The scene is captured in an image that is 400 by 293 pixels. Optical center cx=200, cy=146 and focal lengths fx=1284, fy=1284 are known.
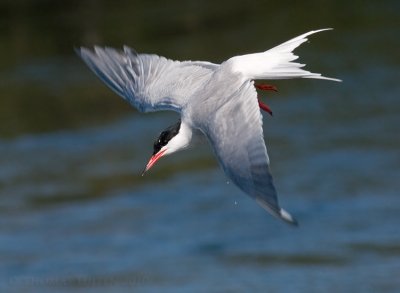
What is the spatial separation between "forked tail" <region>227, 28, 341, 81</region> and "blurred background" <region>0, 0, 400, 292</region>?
16.8ft

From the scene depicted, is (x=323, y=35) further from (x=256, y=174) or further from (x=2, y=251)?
(x=256, y=174)

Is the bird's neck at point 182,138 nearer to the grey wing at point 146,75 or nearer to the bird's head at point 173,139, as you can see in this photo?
the bird's head at point 173,139

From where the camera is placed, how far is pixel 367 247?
42.2 ft

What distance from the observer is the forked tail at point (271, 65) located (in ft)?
22.1

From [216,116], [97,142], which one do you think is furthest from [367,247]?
[216,116]

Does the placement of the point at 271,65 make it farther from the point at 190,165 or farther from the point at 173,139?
the point at 190,165

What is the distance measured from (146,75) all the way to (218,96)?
1.33 metres

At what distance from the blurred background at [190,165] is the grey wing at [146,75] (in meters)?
4.53

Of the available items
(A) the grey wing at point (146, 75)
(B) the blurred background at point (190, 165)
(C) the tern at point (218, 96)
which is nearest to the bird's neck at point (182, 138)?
(C) the tern at point (218, 96)

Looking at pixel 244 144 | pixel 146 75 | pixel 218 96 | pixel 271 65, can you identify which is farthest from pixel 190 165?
pixel 244 144

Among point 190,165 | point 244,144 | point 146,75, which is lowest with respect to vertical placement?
point 190,165

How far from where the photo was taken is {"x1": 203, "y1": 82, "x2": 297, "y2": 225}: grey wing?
5.76 metres

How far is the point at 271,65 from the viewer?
6.86 m

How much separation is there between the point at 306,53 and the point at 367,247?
6.40 meters
